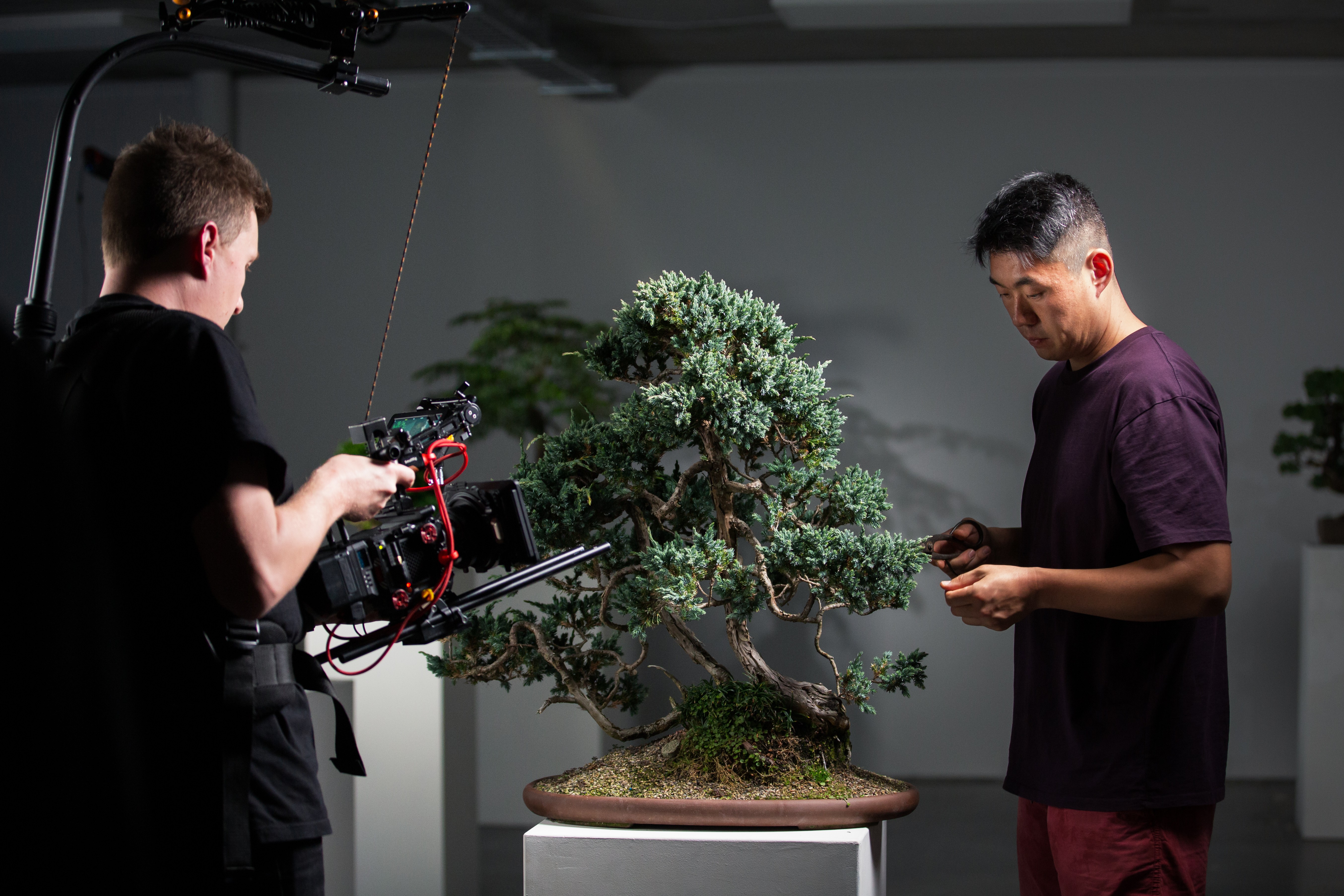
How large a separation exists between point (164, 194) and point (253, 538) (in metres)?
0.38

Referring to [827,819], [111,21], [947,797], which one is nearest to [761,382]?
[827,819]

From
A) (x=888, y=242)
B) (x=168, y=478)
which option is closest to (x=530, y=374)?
(x=888, y=242)

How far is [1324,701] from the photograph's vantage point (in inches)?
135

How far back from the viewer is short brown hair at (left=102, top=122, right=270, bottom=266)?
3.58ft

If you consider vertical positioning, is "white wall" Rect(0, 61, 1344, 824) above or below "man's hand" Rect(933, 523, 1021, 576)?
above

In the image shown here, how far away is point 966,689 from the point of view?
14.3ft

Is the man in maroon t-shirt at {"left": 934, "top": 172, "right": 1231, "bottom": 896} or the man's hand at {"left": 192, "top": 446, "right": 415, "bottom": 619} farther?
the man in maroon t-shirt at {"left": 934, "top": 172, "right": 1231, "bottom": 896}

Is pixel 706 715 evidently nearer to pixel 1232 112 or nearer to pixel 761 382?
pixel 761 382

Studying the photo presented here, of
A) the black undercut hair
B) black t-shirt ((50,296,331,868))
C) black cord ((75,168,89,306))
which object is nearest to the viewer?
black t-shirt ((50,296,331,868))

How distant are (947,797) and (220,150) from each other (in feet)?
12.1

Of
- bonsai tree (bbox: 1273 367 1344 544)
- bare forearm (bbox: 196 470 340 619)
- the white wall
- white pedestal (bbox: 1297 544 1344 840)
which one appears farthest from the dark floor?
bare forearm (bbox: 196 470 340 619)

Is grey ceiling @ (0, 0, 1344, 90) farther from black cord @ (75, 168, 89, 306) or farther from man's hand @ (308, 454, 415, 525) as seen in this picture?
man's hand @ (308, 454, 415, 525)

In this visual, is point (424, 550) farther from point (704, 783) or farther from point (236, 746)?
point (704, 783)

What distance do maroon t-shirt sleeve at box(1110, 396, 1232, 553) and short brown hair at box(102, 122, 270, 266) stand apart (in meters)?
1.06
